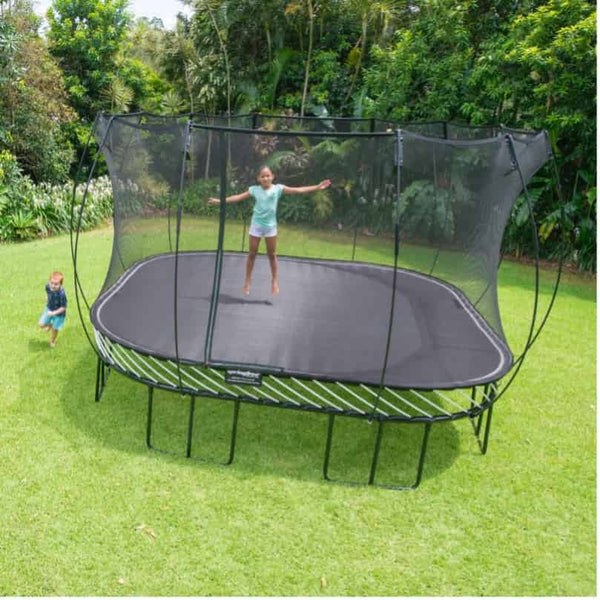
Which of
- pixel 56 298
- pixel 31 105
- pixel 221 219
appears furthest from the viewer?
pixel 31 105

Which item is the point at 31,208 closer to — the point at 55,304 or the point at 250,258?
the point at 55,304

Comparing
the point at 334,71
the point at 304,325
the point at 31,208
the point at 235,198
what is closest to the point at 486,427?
the point at 304,325

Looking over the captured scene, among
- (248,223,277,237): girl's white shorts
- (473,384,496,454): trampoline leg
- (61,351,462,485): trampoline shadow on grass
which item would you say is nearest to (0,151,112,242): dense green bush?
(61,351,462,485): trampoline shadow on grass

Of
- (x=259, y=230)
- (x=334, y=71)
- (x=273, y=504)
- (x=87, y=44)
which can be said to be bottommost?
(x=273, y=504)

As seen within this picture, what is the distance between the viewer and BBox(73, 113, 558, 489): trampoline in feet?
10.5

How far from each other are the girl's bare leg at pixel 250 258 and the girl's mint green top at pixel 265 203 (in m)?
0.12

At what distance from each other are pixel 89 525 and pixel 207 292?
1881mm

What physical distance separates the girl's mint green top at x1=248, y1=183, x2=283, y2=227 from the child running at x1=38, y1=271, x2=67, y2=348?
1654 mm

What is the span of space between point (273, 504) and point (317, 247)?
7.77 ft

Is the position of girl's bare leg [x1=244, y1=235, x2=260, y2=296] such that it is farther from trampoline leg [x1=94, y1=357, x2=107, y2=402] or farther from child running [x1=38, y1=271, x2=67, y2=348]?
child running [x1=38, y1=271, x2=67, y2=348]

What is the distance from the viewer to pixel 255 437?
356cm

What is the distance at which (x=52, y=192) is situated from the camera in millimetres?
9531

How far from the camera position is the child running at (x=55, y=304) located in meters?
4.28

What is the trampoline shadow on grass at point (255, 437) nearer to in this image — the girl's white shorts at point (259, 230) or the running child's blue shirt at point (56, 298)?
the running child's blue shirt at point (56, 298)
